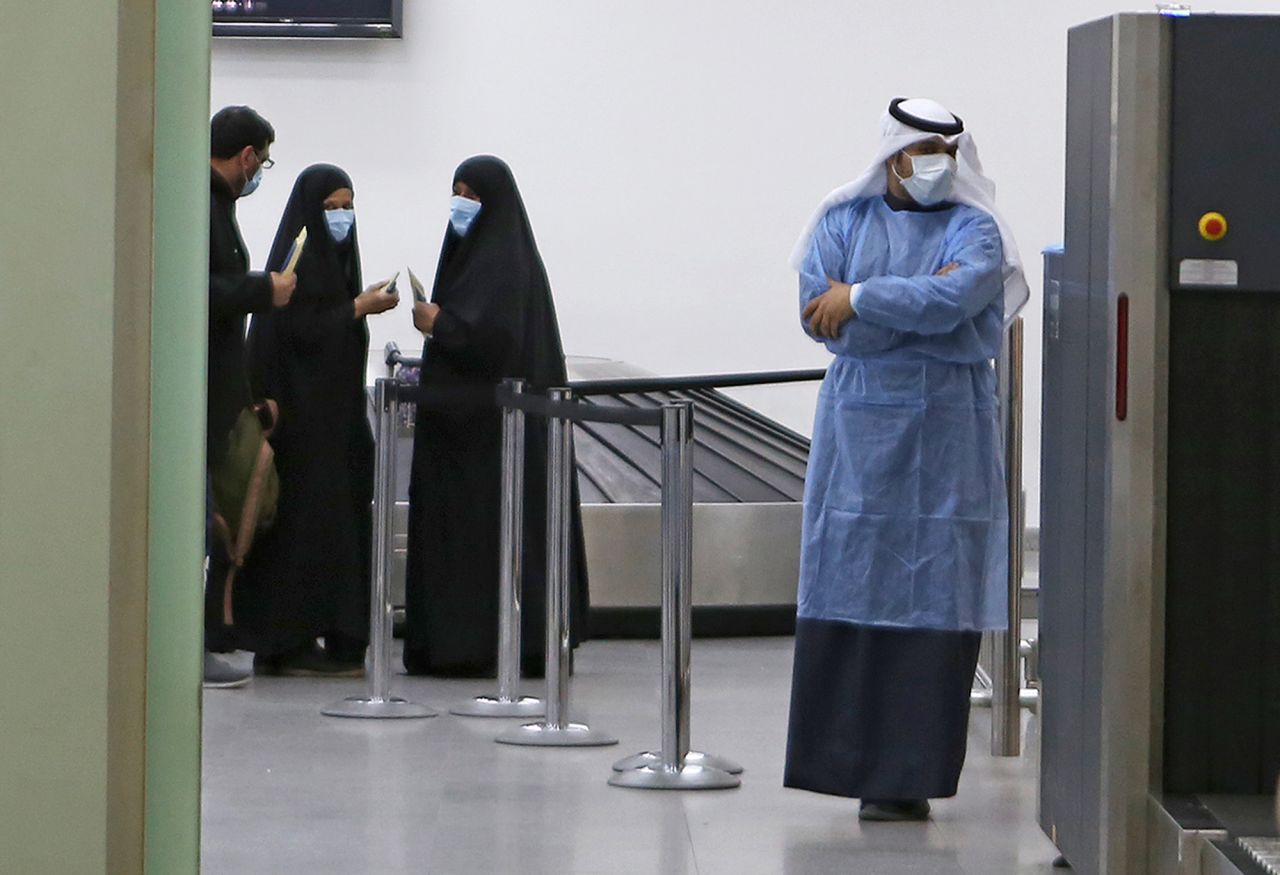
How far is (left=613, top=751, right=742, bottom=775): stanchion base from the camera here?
5457 mm

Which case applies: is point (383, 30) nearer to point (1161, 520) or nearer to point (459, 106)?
point (459, 106)

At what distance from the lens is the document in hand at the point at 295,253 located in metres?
7.27

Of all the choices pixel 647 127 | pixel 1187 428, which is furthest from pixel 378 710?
pixel 647 127

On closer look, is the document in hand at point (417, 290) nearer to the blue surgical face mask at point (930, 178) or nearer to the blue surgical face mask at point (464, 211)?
the blue surgical face mask at point (464, 211)

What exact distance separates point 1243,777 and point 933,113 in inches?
81.5

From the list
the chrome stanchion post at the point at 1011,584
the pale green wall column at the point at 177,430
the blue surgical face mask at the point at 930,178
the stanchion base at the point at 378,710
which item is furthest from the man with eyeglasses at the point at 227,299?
the pale green wall column at the point at 177,430

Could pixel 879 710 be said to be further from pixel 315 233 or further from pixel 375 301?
pixel 315 233

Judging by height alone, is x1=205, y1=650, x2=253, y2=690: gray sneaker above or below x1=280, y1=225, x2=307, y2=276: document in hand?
below

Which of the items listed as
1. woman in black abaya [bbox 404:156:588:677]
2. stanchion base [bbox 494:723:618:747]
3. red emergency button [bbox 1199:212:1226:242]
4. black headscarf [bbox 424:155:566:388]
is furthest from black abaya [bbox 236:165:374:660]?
red emergency button [bbox 1199:212:1226:242]

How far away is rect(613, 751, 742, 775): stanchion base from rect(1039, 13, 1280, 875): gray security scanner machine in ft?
6.07

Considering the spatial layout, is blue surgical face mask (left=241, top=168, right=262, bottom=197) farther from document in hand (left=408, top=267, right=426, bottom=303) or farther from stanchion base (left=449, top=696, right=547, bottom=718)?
stanchion base (left=449, top=696, right=547, bottom=718)

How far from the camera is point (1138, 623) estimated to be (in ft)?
12.0

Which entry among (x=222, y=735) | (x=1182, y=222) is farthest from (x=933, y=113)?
(x=222, y=735)

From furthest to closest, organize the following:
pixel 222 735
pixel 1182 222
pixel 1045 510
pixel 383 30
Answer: pixel 383 30
pixel 222 735
pixel 1045 510
pixel 1182 222
